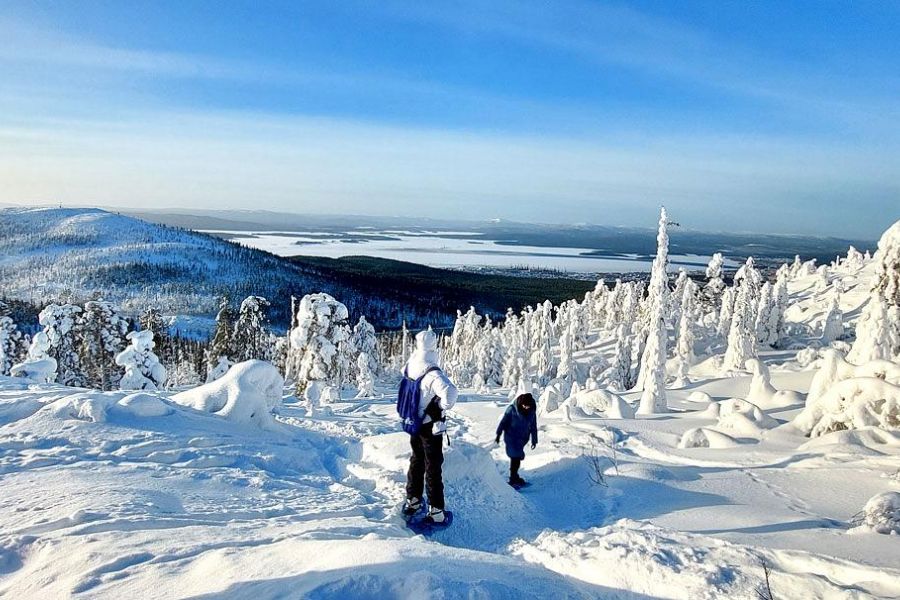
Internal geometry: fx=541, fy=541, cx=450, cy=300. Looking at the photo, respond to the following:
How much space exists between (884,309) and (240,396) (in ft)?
52.4

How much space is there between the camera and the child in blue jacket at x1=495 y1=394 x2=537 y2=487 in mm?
7992

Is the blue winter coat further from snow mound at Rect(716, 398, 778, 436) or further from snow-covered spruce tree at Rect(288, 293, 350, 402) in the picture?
snow-covered spruce tree at Rect(288, 293, 350, 402)

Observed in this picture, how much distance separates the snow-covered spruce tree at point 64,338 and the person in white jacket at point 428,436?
33514 millimetres

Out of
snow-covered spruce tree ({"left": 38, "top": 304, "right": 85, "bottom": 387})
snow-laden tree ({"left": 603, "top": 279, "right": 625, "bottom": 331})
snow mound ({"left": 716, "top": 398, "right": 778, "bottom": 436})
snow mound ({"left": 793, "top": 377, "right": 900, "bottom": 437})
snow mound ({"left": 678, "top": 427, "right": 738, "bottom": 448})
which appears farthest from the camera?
snow-laden tree ({"left": 603, "top": 279, "right": 625, "bottom": 331})

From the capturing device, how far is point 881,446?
8.13m

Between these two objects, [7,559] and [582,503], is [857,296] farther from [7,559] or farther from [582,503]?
[7,559]

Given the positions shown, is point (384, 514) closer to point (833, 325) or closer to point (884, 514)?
point (884, 514)

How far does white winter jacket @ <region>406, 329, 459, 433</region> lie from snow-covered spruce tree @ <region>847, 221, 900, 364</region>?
12187 millimetres

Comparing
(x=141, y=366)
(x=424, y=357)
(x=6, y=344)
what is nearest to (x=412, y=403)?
(x=424, y=357)

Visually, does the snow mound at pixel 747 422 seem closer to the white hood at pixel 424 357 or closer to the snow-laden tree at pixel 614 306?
the white hood at pixel 424 357

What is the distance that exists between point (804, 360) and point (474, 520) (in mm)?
42152

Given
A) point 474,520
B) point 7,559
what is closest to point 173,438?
point 7,559

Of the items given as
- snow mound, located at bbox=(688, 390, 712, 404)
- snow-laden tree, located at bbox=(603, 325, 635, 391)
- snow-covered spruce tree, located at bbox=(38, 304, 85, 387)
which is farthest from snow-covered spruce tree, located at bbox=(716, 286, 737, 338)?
snow-covered spruce tree, located at bbox=(38, 304, 85, 387)

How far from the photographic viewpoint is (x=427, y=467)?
6.16m
